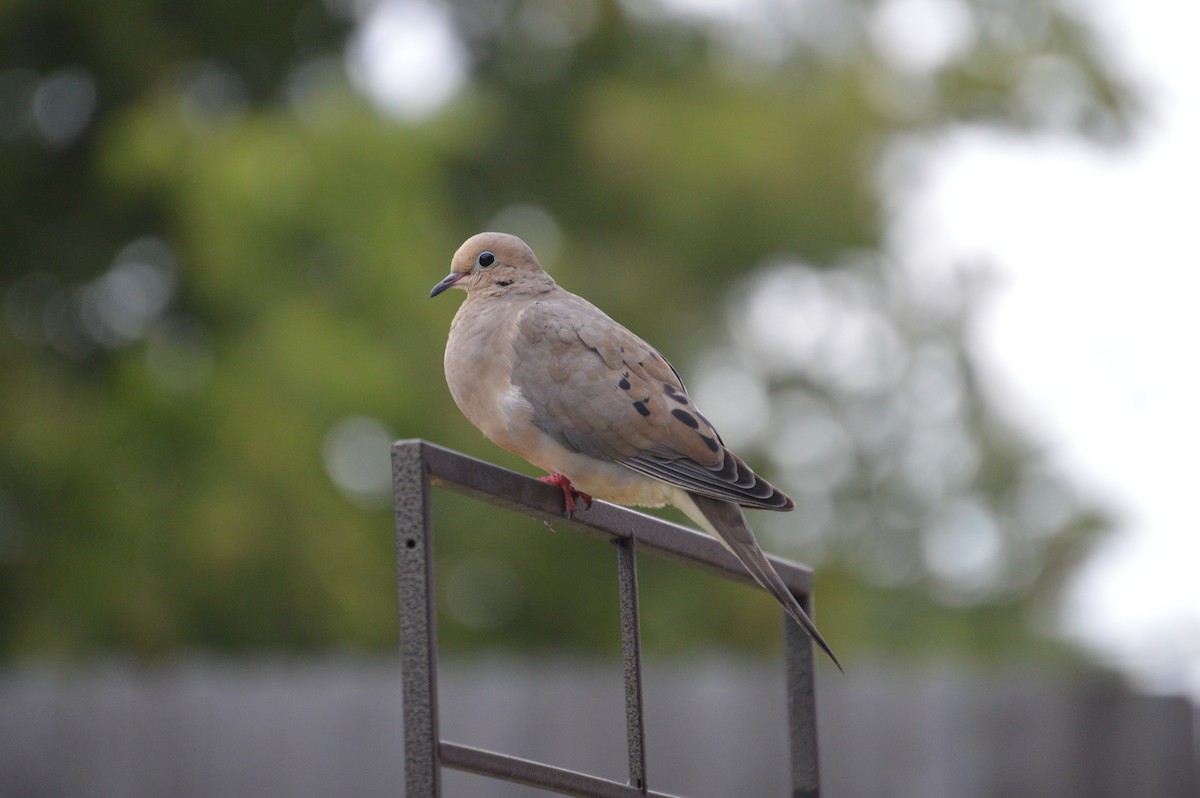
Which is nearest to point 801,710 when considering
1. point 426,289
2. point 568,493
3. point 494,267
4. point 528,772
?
point 568,493

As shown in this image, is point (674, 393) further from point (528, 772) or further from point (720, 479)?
point (528, 772)

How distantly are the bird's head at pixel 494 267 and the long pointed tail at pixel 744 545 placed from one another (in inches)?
26.6

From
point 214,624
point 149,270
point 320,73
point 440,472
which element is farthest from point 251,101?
point 440,472

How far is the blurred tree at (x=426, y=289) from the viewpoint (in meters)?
8.26

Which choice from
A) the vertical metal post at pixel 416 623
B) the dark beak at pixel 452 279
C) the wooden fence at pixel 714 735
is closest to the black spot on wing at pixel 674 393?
the dark beak at pixel 452 279

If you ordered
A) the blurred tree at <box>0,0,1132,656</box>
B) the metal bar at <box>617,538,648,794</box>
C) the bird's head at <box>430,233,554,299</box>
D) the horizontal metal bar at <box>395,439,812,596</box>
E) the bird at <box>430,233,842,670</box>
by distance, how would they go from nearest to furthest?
1. the horizontal metal bar at <box>395,439,812,596</box>
2. the metal bar at <box>617,538,648,794</box>
3. the bird at <box>430,233,842,670</box>
4. the bird's head at <box>430,233,554,299</box>
5. the blurred tree at <box>0,0,1132,656</box>

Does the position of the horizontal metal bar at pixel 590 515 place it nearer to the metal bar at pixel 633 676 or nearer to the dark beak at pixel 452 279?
the metal bar at pixel 633 676

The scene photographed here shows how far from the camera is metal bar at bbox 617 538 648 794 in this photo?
2.15 meters

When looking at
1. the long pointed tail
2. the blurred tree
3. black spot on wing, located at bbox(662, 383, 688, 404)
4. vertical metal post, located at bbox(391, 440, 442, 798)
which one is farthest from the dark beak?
the blurred tree

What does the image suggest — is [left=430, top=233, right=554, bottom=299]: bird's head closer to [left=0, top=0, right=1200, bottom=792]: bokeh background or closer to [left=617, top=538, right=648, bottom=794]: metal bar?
[left=617, top=538, right=648, bottom=794]: metal bar

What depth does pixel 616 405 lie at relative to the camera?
2936 millimetres

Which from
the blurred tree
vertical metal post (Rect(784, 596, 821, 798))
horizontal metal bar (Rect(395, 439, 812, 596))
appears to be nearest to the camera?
horizontal metal bar (Rect(395, 439, 812, 596))

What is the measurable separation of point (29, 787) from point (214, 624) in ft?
7.25

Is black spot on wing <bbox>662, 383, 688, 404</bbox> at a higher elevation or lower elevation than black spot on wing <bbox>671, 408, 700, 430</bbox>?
higher
